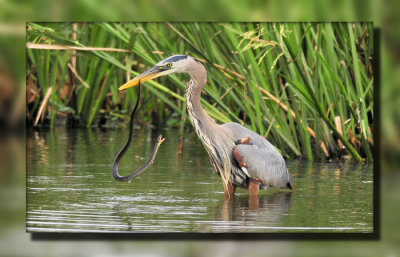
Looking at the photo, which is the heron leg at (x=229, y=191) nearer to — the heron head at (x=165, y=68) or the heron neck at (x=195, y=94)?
the heron neck at (x=195, y=94)

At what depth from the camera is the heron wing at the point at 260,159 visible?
272 inches

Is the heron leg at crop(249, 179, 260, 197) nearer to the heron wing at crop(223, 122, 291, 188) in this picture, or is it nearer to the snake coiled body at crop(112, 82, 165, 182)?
the heron wing at crop(223, 122, 291, 188)

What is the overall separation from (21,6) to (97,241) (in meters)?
1.47

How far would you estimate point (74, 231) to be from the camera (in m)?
6.55

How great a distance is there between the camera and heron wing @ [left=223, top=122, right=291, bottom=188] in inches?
272

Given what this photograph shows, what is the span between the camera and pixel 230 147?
699 cm

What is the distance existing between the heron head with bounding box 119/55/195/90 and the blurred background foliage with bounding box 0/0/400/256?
0.29 metres

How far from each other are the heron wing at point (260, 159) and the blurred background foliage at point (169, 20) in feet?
1.67

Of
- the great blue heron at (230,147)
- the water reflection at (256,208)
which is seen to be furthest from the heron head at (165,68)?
the water reflection at (256,208)

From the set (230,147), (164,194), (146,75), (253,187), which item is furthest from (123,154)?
(253,187)

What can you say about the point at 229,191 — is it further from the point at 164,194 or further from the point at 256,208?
the point at 164,194

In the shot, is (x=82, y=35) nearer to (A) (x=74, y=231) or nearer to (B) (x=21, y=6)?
(B) (x=21, y=6)

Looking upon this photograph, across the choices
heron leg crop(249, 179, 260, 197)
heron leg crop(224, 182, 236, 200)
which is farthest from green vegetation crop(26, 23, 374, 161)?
heron leg crop(224, 182, 236, 200)

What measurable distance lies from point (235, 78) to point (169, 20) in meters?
0.59
